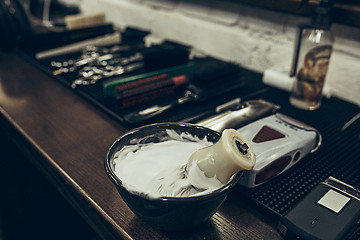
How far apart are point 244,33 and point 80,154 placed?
0.70 metres

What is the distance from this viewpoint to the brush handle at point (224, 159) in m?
0.38

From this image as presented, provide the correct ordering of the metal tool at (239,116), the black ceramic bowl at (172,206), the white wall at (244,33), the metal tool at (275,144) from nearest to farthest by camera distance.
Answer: the black ceramic bowl at (172,206)
the metal tool at (275,144)
the metal tool at (239,116)
the white wall at (244,33)

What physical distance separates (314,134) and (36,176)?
946 millimetres

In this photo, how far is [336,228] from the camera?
0.39 metres

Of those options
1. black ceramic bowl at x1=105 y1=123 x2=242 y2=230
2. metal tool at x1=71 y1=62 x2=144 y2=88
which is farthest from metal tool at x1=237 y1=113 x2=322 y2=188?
metal tool at x1=71 y1=62 x2=144 y2=88

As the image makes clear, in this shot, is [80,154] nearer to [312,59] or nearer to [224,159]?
[224,159]

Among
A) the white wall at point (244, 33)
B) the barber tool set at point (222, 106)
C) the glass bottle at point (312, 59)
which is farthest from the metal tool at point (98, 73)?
the glass bottle at point (312, 59)

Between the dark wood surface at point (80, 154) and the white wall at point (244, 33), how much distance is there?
1.78 ft

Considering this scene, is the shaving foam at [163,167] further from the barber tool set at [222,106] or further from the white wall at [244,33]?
the white wall at [244,33]

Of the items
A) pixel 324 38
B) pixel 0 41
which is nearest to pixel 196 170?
pixel 324 38

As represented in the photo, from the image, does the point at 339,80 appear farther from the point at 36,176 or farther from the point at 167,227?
the point at 36,176

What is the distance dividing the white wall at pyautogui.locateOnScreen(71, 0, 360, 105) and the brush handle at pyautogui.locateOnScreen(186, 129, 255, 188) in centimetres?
57

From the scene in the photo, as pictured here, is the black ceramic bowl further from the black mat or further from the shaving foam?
the black mat

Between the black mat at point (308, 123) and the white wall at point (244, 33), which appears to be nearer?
the black mat at point (308, 123)
